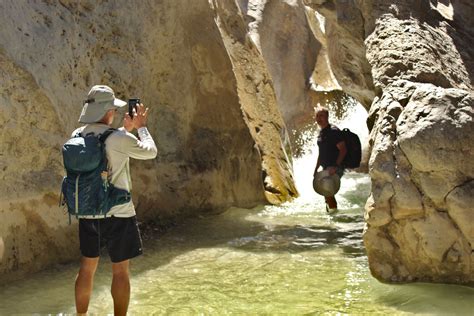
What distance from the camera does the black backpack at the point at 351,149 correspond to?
7637 millimetres

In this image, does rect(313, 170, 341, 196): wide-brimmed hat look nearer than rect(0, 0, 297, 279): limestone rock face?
No

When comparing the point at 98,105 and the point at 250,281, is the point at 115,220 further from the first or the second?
the point at 250,281

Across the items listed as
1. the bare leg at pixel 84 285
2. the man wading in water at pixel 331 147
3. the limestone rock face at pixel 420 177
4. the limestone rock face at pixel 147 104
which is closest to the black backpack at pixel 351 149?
the man wading in water at pixel 331 147

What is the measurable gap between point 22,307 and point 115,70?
10.2 ft

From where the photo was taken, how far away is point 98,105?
3893mm

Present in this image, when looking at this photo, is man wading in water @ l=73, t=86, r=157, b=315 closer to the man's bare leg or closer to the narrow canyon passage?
the narrow canyon passage

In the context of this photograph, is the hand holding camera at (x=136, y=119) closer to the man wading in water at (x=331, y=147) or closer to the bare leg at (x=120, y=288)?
the bare leg at (x=120, y=288)

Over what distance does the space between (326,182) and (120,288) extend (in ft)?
14.0

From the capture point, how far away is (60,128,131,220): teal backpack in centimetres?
365

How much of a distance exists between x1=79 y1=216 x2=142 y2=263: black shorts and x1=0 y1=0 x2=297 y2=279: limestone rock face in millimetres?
1609

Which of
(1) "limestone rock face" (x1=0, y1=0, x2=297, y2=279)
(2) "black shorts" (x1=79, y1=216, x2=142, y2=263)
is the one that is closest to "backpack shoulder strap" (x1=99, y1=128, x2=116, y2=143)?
(2) "black shorts" (x1=79, y1=216, x2=142, y2=263)

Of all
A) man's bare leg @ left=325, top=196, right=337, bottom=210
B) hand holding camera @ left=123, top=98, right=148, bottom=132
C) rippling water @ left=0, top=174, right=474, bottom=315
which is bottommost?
rippling water @ left=0, top=174, right=474, bottom=315

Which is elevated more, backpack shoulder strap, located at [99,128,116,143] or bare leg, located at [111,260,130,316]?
backpack shoulder strap, located at [99,128,116,143]

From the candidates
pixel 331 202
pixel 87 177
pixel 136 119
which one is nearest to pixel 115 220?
pixel 87 177
